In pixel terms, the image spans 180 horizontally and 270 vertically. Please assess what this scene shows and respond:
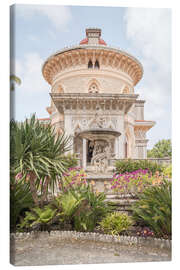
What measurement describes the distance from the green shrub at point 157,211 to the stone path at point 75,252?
349 mm

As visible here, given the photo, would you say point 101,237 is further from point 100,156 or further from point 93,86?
point 93,86

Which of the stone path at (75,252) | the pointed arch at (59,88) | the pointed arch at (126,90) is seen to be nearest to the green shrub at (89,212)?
the stone path at (75,252)

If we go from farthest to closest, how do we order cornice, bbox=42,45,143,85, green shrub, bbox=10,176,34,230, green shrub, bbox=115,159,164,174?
cornice, bbox=42,45,143,85
green shrub, bbox=115,159,164,174
green shrub, bbox=10,176,34,230

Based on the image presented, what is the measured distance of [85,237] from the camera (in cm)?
412

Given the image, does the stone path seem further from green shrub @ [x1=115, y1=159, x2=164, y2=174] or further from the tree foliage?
green shrub @ [x1=115, y1=159, x2=164, y2=174]

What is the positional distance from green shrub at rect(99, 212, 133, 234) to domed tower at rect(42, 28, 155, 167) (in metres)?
8.46

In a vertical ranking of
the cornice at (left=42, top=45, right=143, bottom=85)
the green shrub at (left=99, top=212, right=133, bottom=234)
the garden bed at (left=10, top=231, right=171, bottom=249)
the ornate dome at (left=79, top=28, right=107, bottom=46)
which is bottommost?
the garden bed at (left=10, top=231, right=171, bottom=249)

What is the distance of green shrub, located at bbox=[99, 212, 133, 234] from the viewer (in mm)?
4145

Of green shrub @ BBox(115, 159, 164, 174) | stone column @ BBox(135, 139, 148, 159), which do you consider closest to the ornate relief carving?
green shrub @ BBox(115, 159, 164, 174)

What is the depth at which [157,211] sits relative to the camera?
392 centimetres

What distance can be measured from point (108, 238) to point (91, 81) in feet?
46.1

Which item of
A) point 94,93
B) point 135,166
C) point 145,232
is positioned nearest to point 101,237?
point 145,232
